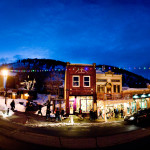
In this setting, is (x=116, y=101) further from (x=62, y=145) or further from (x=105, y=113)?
(x=62, y=145)

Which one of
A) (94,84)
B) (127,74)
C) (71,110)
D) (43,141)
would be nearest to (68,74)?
(94,84)

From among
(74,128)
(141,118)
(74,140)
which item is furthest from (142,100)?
(74,140)

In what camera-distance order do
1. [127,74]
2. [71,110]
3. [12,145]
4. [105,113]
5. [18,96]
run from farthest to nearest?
[127,74]
[18,96]
[71,110]
[105,113]
[12,145]

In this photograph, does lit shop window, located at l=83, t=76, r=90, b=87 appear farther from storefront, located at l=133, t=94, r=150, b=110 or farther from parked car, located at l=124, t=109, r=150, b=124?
parked car, located at l=124, t=109, r=150, b=124

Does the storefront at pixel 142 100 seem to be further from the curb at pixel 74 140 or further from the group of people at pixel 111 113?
the curb at pixel 74 140

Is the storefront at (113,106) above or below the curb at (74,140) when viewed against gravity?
above

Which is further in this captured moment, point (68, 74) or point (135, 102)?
point (135, 102)

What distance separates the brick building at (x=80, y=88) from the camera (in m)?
20.0

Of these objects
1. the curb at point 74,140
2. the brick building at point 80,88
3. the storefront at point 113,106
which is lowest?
the curb at point 74,140

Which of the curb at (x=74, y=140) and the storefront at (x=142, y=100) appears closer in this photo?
the curb at (x=74, y=140)

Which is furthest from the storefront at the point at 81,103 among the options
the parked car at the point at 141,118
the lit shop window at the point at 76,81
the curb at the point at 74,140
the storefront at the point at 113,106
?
the curb at the point at 74,140

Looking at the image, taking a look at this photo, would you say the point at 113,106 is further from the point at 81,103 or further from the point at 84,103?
the point at 81,103

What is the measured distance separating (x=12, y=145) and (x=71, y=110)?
12.7 m

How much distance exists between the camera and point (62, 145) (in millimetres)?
8125
